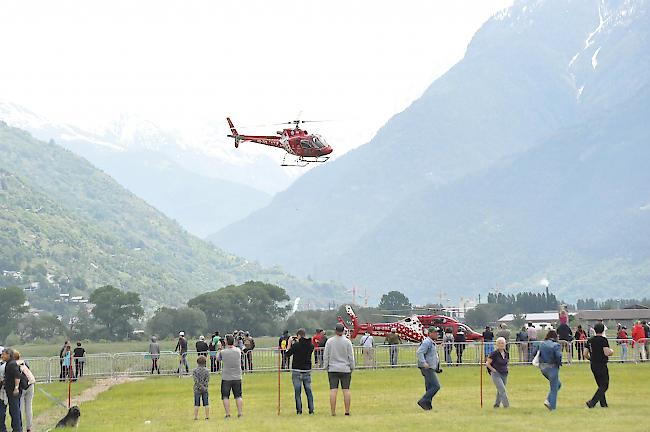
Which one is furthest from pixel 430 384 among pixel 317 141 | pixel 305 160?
pixel 317 141

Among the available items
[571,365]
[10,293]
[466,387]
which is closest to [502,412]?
[466,387]

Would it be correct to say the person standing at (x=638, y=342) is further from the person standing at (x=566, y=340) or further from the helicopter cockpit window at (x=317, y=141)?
the helicopter cockpit window at (x=317, y=141)

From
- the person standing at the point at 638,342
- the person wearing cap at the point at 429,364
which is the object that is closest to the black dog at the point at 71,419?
the person wearing cap at the point at 429,364

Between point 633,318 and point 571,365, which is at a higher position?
point 633,318

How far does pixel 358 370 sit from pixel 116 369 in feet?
34.5

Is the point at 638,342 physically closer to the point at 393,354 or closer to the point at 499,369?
the point at 393,354

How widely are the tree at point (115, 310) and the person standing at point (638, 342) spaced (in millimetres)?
106818

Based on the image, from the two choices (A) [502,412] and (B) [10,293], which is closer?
(A) [502,412]

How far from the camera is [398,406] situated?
3161 cm

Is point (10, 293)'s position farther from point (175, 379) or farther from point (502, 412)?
point (502, 412)

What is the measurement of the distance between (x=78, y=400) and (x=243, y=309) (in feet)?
376

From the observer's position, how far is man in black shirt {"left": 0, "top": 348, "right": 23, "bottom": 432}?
87.0 ft

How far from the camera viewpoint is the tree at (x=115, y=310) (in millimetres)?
153250

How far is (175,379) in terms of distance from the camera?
48.8 m
